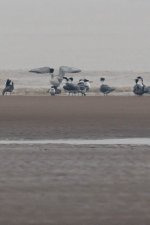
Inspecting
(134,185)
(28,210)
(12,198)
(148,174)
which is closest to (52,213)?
(28,210)

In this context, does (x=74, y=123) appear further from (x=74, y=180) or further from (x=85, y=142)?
(x=74, y=180)

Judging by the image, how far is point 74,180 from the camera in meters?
14.1

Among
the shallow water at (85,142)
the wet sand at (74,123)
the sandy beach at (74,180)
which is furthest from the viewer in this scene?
the wet sand at (74,123)

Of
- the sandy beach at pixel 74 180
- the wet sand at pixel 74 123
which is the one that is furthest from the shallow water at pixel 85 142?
the wet sand at pixel 74 123

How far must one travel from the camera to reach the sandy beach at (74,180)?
10.6m

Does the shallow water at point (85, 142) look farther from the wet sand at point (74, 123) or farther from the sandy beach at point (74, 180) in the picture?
the wet sand at point (74, 123)

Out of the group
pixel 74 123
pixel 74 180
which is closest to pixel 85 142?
pixel 74 123

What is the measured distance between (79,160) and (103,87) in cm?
4895

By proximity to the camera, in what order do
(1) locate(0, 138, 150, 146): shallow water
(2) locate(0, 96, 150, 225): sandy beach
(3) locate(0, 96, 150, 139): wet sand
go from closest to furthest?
(2) locate(0, 96, 150, 225): sandy beach
(1) locate(0, 138, 150, 146): shallow water
(3) locate(0, 96, 150, 139): wet sand

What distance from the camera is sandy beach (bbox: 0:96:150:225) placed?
10.6 meters

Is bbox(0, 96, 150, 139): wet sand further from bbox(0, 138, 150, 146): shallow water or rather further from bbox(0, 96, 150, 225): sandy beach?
bbox(0, 138, 150, 146): shallow water

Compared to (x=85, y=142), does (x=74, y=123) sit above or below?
above

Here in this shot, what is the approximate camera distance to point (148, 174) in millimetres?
14852

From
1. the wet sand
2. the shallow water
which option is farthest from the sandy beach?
the shallow water
